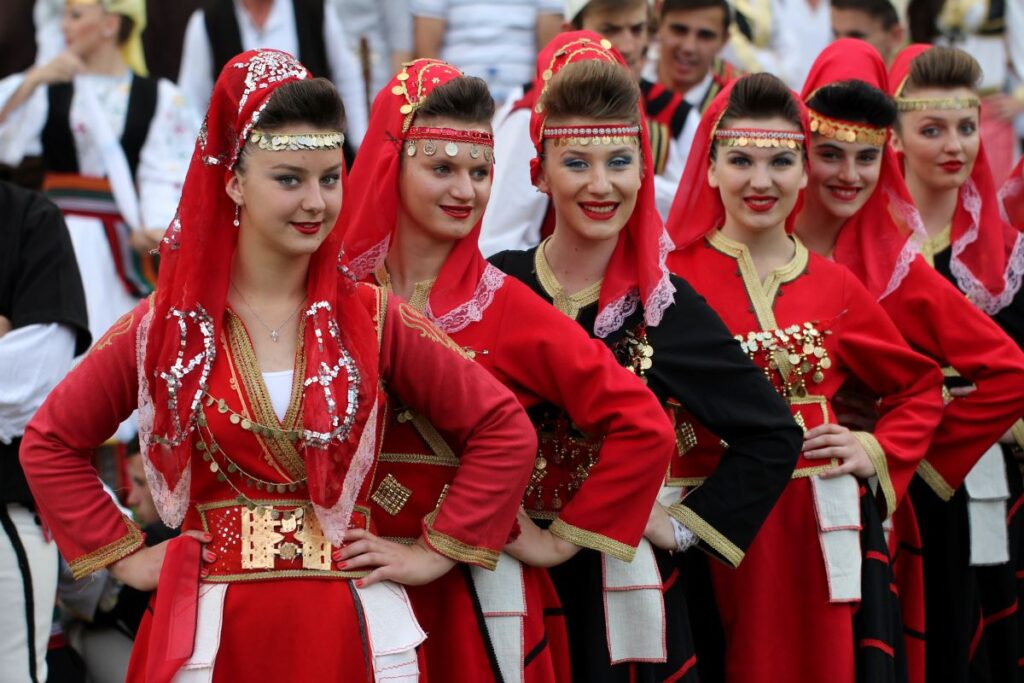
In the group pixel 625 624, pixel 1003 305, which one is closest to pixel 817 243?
pixel 1003 305

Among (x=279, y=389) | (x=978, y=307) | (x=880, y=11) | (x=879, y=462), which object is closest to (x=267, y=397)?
(x=279, y=389)

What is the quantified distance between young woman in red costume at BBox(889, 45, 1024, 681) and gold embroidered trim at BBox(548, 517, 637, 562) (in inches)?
56.9

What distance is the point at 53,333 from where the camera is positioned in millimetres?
4820

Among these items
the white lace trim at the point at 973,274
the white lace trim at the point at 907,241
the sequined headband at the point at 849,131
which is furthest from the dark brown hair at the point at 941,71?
the sequined headband at the point at 849,131

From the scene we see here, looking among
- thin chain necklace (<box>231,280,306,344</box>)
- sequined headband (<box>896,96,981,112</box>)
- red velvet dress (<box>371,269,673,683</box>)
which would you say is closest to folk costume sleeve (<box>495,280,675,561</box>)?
red velvet dress (<box>371,269,673,683</box>)

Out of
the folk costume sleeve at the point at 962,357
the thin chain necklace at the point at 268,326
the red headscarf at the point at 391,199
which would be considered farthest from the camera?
the folk costume sleeve at the point at 962,357

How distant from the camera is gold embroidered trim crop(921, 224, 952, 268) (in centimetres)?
555

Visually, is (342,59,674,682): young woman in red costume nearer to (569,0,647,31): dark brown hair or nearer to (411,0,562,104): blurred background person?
(569,0,647,31): dark brown hair

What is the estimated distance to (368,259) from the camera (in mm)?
4258

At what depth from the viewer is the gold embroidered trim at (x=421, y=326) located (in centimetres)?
375

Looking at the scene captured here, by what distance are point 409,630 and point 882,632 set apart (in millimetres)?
1543

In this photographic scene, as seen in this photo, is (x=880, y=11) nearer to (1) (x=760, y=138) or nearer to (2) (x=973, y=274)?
(2) (x=973, y=274)

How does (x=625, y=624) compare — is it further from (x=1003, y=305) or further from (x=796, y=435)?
(x=1003, y=305)

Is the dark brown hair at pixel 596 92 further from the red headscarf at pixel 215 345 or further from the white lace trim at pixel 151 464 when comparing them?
the white lace trim at pixel 151 464
